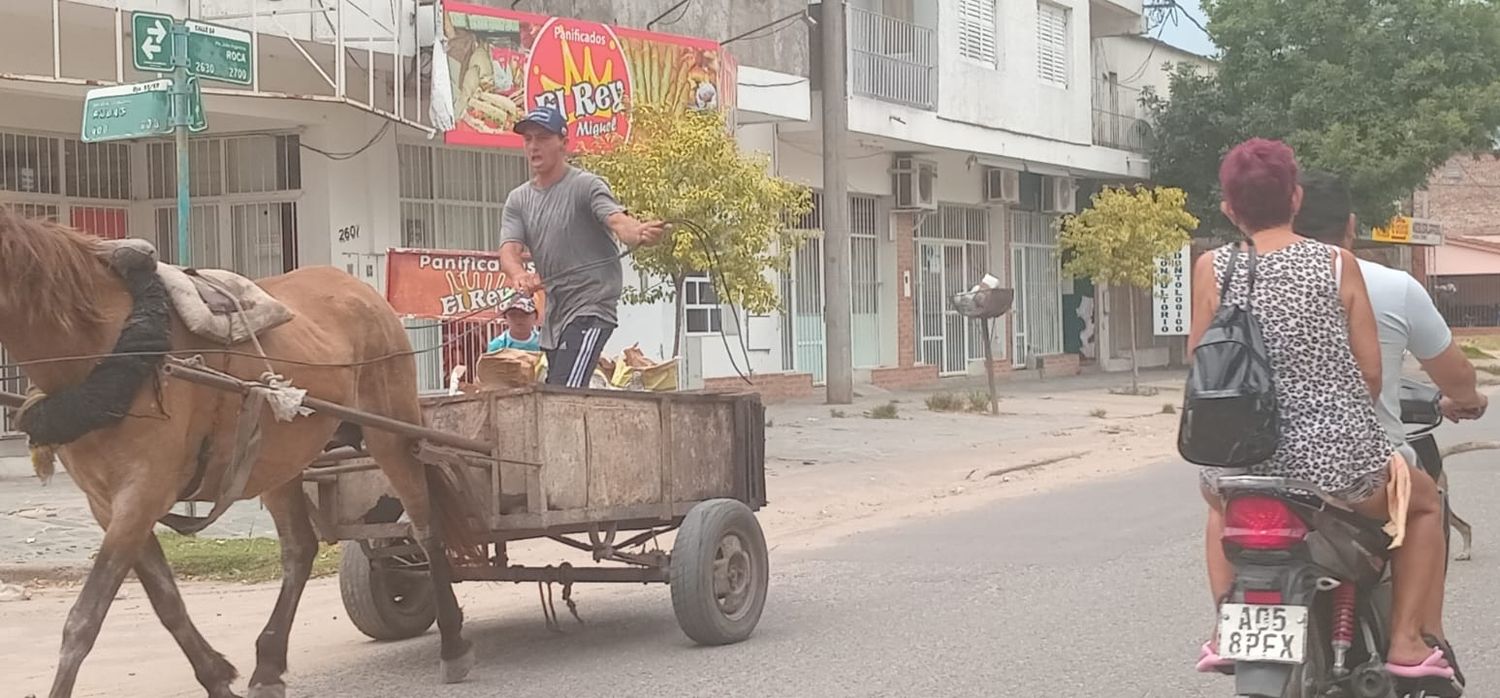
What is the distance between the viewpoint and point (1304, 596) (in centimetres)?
406

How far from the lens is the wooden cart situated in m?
6.39

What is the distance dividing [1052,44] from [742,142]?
9327 mm

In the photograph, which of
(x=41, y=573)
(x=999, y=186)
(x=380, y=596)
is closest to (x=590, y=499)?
(x=380, y=596)

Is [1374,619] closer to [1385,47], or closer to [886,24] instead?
[886,24]

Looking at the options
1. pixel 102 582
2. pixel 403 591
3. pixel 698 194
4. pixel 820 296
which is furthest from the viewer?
pixel 820 296

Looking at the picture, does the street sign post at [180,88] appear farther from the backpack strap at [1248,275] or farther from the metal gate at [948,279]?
the metal gate at [948,279]

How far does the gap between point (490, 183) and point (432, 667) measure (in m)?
12.1

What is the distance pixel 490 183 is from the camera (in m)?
18.4

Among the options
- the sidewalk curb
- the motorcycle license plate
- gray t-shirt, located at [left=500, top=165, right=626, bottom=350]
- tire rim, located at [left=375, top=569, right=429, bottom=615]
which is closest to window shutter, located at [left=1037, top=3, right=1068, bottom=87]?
the sidewalk curb

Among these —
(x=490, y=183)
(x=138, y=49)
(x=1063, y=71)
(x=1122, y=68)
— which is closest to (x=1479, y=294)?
(x=1122, y=68)

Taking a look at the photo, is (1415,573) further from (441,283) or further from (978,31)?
(978,31)

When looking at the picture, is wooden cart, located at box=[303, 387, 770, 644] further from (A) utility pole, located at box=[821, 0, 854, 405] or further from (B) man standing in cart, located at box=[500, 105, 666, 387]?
(A) utility pole, located at box=[821, 0, 854, 405]

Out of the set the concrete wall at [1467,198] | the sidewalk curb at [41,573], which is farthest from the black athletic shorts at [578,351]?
the concrete wall at [1467,198]

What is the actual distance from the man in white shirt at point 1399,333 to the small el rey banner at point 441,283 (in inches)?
478
